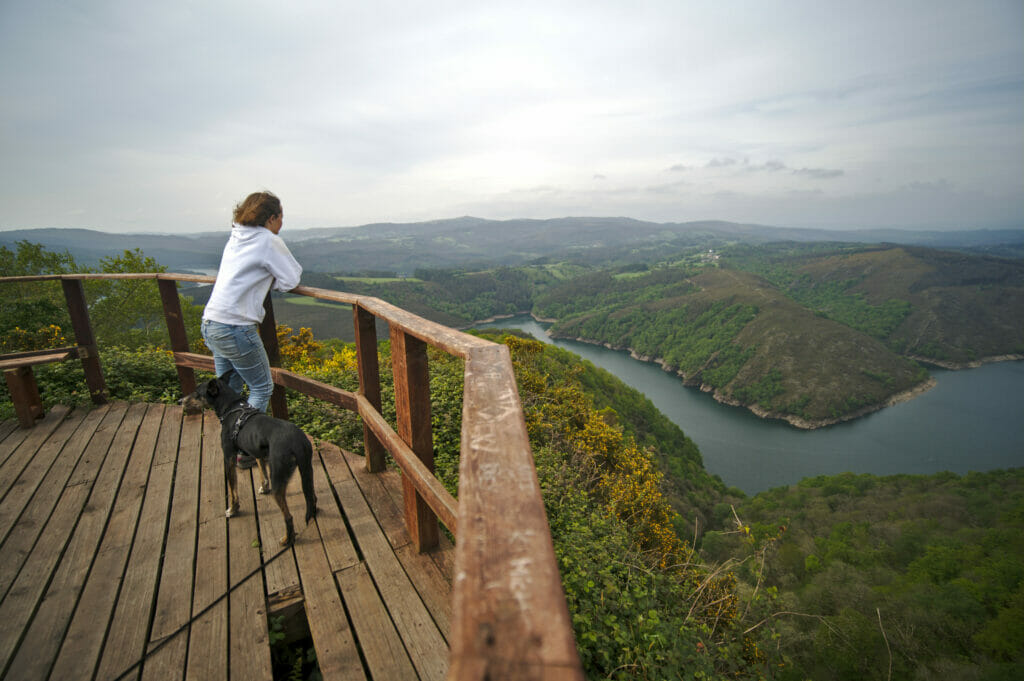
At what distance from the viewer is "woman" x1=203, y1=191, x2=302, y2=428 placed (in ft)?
9.92

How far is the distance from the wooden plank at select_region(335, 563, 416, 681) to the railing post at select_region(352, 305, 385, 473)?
102cm

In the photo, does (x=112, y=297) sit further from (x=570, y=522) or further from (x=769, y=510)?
(x=769, y=510)

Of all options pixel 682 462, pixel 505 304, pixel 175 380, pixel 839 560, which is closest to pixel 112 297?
pixel 175 380

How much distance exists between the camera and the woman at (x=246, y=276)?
302 centimetres

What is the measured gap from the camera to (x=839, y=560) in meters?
30.7

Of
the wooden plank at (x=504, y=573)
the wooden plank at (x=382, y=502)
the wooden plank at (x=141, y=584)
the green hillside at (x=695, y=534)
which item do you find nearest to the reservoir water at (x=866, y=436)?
the green hillside at (x=695, y=534)

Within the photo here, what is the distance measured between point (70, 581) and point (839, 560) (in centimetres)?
4009

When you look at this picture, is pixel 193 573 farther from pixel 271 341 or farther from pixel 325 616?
pixel 271 341

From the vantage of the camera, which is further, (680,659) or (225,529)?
(680,659)

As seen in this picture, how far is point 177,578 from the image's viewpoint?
2453 mm

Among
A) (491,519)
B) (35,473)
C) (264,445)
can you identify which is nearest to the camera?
(491,519)

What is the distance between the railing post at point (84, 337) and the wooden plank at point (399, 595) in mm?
3445

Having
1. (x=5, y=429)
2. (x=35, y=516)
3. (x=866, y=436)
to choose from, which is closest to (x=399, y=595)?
(x=35, y=516)

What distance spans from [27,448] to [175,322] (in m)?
1.52
